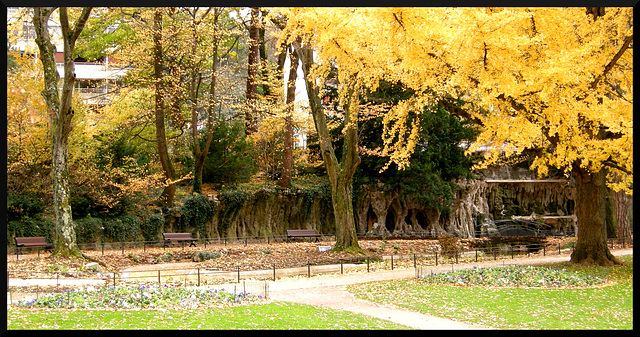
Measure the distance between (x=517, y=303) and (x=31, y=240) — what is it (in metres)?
15.9

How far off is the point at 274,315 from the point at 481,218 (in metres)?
25.0

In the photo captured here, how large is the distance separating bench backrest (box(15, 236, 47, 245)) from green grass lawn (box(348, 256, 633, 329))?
38.0 feet

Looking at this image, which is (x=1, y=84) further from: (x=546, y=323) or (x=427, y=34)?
(x=546, y=323)

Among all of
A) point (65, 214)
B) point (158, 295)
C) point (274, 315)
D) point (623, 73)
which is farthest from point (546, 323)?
point (65, 214)

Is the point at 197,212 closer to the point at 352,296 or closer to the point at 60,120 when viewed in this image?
the point at 60,120

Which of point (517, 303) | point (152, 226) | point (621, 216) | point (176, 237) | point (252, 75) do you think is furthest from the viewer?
point (252, 75)

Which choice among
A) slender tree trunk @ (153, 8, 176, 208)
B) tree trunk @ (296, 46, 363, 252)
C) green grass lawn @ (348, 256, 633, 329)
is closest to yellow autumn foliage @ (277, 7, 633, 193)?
green grass lawn @ (348, 256, 633, 329)

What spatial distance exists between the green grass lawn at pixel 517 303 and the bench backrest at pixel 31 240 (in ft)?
38.0

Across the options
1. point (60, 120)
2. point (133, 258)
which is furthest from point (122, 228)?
point (60, 120)

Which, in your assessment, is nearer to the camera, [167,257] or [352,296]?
[352,296]

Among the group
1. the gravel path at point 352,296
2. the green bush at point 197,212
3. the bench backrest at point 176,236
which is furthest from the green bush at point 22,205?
the green bush at point 197,212

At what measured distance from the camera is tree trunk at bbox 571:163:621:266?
17797 millimetres

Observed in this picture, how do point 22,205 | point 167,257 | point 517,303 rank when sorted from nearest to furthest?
point 517,303, point 167,257, point 22,205

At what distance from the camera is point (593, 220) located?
1788 cm
